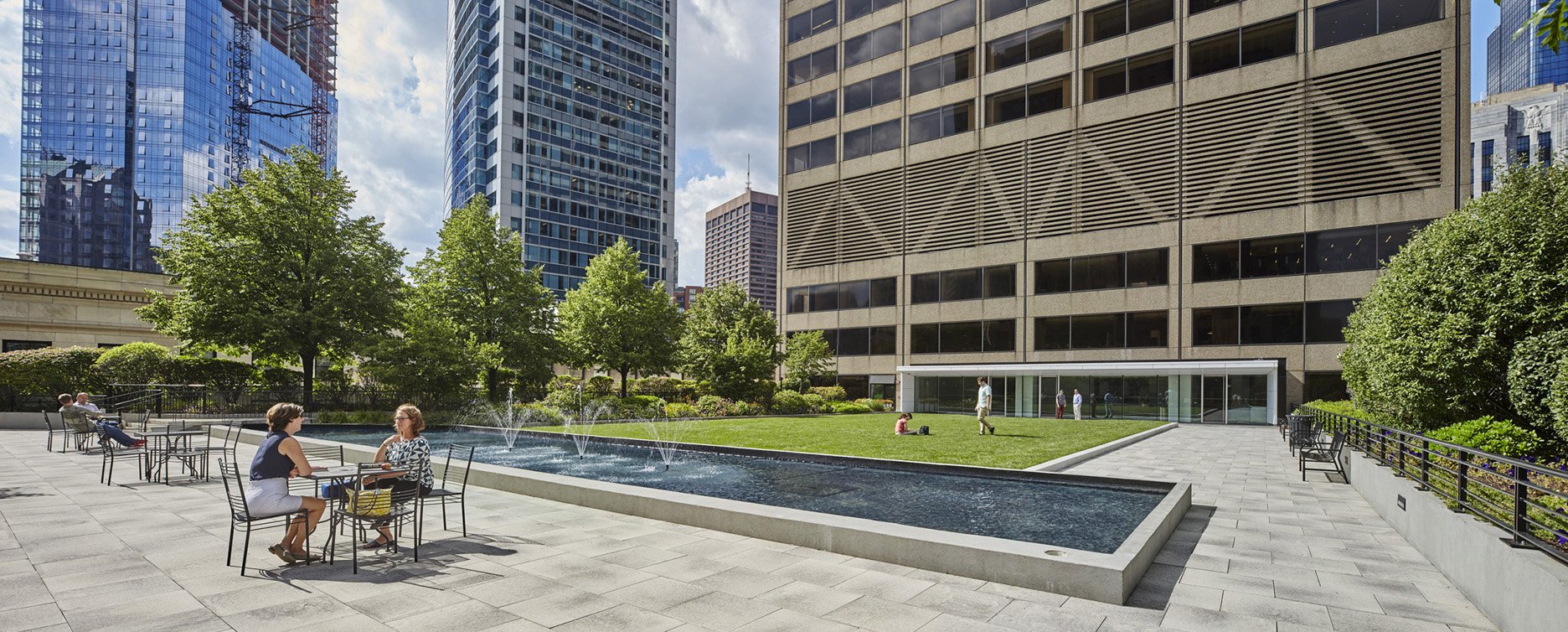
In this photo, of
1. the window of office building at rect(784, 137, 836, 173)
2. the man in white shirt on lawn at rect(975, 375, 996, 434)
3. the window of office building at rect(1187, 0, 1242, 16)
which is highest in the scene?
the window of office building at rect(1187, 0, 1242, 16)

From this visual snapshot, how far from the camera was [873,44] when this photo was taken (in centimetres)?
5009

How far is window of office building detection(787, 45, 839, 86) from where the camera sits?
171ft

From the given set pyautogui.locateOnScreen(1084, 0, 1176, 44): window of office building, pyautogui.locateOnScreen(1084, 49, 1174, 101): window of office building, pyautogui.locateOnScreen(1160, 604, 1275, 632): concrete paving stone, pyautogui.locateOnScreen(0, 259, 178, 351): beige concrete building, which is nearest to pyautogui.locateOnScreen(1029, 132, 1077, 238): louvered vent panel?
pyautogui.locateOnScreen(1084, 49, 1174, 101): window of office building

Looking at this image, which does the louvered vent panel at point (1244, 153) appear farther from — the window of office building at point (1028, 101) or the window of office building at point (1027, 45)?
the window of office building at point (1027, 45)

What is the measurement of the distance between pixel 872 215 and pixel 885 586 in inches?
1719

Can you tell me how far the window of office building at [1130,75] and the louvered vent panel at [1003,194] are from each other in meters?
4.90

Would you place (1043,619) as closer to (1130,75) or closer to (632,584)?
(632,584)

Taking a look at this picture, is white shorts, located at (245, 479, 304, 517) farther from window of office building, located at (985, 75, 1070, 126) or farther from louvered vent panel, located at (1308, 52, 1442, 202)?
window of office building, located at (985, 75, 1070, 126)

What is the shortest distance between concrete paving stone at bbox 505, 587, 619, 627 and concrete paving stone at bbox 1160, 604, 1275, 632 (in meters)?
4.37

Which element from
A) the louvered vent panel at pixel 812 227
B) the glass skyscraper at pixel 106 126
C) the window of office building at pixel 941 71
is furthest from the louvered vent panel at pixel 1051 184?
the glass skyscraper at pixel 106 126

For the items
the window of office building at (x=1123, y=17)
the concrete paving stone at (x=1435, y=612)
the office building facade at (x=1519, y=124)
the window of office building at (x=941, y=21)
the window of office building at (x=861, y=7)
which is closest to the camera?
the concrete paving stone at (x=1435, y=612)

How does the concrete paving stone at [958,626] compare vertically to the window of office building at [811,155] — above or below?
below

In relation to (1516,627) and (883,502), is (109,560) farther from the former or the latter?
(1516,627)

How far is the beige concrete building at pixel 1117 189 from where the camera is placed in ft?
109
